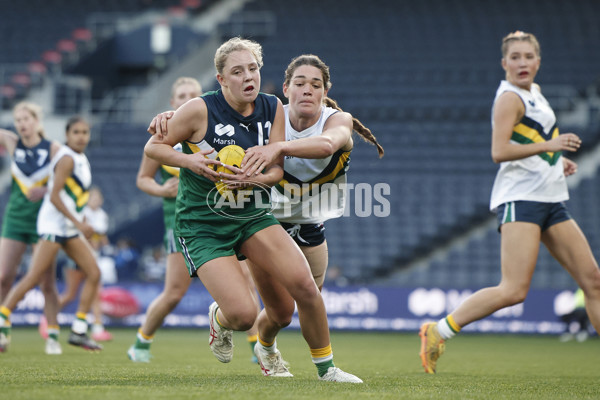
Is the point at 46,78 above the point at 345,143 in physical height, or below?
above

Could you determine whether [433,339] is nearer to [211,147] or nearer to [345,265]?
[211,147]

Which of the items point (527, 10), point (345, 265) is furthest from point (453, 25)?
point (345, 265)

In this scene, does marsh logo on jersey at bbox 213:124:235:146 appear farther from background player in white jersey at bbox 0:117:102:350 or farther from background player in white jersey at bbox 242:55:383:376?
background player in white jersey at bbox 0:117:102:350

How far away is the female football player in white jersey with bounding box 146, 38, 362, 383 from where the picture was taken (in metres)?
4.91

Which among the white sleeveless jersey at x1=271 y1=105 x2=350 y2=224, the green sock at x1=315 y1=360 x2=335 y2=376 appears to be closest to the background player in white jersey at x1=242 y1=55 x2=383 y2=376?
the white sleeveless jersey at x1=271 y1=105 x2=350 y2=224

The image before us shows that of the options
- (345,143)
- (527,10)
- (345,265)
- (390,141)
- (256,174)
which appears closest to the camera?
(256,174)

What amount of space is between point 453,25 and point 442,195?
5718mm

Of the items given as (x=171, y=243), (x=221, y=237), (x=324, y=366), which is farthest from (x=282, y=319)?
(x=171, y=243)

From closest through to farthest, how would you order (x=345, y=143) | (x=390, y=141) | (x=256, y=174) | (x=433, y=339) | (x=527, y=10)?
(x=256, y=174), (x=345, y=143), (x=433, y=339), (x=390, y=141), (x=527, y=10)

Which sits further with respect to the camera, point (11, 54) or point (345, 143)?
point (11, 54)

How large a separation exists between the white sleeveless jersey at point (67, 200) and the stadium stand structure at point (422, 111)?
752 centimetres

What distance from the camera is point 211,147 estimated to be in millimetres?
5043

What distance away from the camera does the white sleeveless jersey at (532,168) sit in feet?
19.8

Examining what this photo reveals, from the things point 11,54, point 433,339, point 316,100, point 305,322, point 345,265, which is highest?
point 11,54
